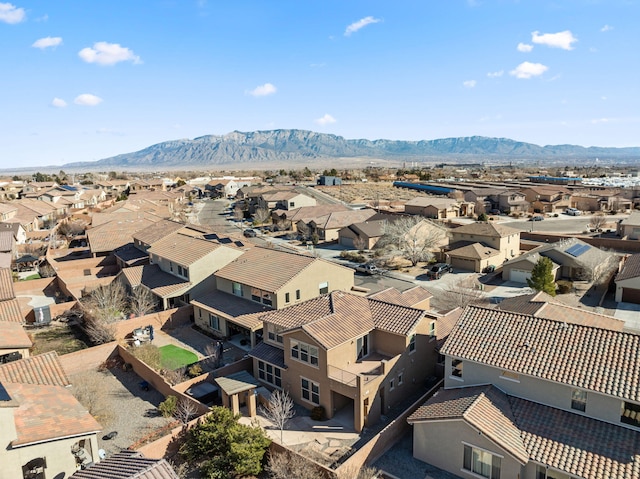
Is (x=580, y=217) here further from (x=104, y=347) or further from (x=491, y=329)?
(x=104, y=347)

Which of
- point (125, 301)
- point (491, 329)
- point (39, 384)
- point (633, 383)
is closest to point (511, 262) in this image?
point (491, 329)

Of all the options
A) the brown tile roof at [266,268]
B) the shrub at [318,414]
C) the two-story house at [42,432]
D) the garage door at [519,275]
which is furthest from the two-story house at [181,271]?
the garage door at [519,275]

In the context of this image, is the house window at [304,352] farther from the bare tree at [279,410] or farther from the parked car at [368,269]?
the parked car at [368,269]

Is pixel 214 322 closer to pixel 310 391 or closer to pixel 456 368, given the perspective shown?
pixel 310 391

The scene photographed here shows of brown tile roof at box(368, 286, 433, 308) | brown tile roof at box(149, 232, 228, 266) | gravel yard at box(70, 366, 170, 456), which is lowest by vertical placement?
gravel yard at box(70, 366, 170, 456)

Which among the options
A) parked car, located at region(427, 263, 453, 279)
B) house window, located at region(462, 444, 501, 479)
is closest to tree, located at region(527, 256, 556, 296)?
parked car, located at region(427, 263, 453, 279)

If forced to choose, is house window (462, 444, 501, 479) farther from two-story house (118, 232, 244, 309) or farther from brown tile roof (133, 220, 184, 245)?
brown tile roof (133, 220, 184, 245)

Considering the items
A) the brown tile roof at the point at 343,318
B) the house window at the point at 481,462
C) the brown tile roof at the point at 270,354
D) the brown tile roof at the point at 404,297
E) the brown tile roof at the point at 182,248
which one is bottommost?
the house window at the point at 481,462
